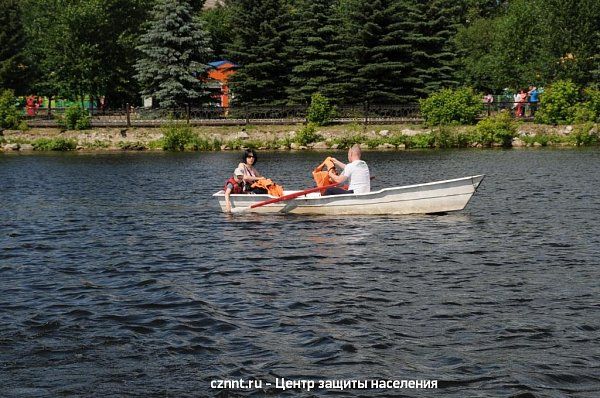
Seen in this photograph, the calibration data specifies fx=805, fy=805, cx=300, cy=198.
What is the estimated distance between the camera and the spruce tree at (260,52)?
57.1 metres

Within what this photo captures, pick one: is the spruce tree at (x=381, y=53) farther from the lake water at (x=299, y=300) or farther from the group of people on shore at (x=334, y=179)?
the group of people on shore at (x=334, y=179)

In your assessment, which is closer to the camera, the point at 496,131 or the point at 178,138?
the point at 496,131

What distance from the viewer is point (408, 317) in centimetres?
1041

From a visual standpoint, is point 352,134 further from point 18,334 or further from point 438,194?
point 18,334

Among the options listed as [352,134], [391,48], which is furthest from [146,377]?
[391,48]

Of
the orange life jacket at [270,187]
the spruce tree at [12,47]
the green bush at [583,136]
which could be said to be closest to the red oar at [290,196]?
the orange life jacket at [270,187]

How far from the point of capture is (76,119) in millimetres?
55531

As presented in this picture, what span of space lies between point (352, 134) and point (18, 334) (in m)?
41.9

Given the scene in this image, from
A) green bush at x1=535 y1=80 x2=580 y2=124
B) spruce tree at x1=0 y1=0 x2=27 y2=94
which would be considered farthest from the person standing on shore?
spruce tree at x1=0 y1=0 x2=27 y2=94

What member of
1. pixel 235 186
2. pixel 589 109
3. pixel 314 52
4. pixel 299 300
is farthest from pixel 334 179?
pixel 314 52

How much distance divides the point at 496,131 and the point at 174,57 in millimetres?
22629

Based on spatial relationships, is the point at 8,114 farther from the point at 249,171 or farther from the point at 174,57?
the point at 249,171

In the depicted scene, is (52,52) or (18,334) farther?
(52,52)

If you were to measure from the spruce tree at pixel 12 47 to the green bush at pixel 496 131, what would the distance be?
126ft
